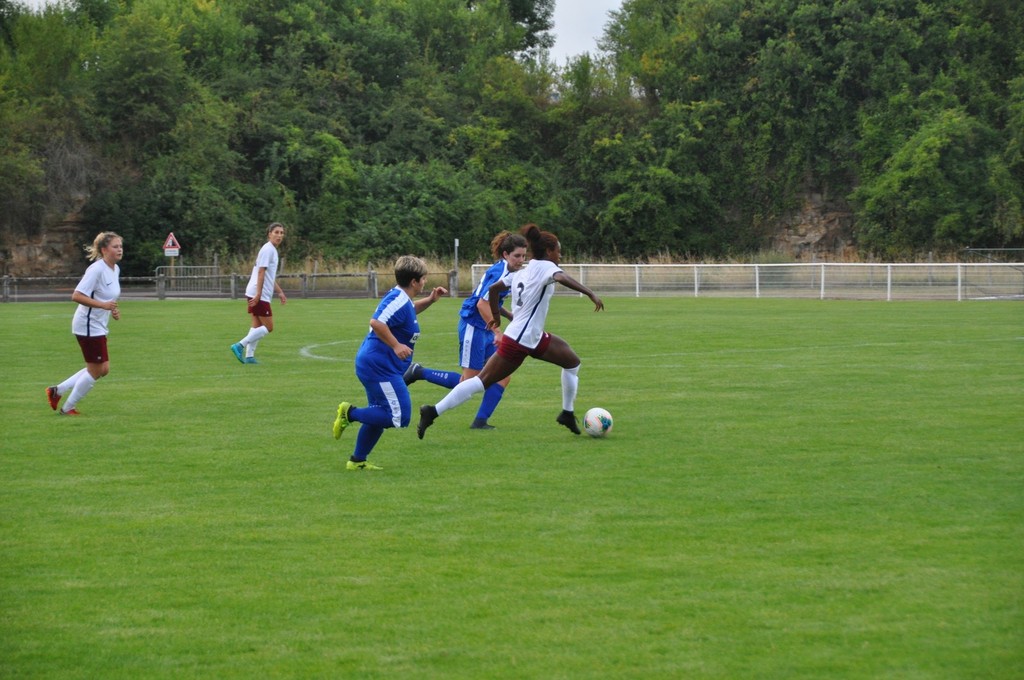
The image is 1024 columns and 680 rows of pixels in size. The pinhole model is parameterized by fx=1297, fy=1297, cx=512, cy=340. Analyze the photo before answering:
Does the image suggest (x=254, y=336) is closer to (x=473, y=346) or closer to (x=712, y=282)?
(x=473, y=346)

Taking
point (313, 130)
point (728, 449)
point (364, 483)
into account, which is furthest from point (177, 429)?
point (313, 130)

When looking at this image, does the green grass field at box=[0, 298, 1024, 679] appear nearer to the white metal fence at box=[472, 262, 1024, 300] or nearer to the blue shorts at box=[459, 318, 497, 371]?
the blue shorts at box=[459, 318, 497, 371]

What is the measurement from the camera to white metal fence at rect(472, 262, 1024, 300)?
129 feet

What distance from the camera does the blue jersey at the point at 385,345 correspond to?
9164 mm

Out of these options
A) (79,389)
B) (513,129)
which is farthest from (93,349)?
(513,129)

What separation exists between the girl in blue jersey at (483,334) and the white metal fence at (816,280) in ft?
100.0

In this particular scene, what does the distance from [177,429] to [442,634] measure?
696cm

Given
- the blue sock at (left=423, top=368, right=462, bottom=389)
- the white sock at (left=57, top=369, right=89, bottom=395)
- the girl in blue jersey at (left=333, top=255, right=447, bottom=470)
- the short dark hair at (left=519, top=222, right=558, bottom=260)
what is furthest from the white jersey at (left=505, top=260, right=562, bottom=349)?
the white sock at (left=57, top=369, right=89, bottom=395)

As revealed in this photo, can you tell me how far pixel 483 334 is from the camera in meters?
12.0

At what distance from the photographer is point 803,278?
42.5m

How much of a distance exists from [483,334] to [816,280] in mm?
32041

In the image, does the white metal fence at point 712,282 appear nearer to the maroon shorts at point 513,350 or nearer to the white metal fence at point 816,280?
the white metal fence at point 816,280

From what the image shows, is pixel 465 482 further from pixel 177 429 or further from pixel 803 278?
pixel 803 278

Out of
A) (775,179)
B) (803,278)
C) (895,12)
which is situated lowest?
(803,278)
